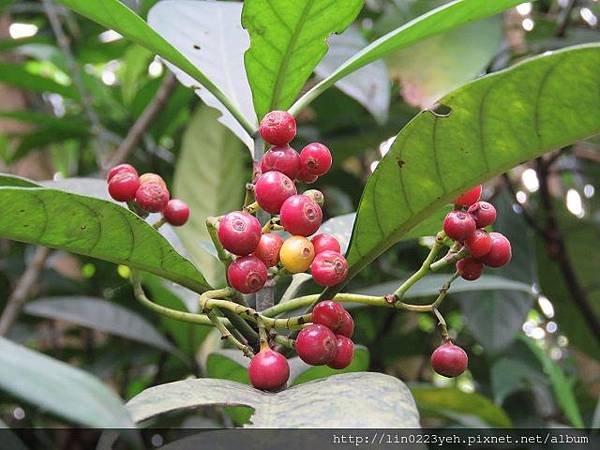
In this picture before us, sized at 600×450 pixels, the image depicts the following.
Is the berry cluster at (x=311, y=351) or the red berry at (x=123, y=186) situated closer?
the berry cluster at (x=311, y=351)

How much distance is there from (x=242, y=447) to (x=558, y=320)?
1.47 metres

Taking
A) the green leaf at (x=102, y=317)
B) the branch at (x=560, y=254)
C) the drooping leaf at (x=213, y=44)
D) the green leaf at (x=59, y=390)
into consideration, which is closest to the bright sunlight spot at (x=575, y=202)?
the branch at (x=560, y=254)

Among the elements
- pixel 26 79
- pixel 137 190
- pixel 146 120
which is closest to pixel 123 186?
pixel 137 190

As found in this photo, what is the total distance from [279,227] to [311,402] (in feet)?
0.68

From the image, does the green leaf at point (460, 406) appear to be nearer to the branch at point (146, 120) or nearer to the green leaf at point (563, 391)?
the green leaf at point (563, 391)

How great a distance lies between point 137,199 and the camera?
0.78m

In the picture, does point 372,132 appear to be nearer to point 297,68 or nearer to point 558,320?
point 558,320

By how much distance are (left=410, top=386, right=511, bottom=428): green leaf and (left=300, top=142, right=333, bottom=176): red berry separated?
692 mm

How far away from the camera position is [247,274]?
633mm

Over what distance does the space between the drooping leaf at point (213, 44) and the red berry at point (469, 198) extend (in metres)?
0.25

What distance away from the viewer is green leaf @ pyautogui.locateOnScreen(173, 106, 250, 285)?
140 cm

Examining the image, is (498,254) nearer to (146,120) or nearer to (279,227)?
(279,227)

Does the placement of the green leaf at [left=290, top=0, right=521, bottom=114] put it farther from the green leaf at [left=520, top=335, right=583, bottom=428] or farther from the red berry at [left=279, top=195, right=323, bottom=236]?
the green leaf at [left=520, top=335, right=583, bottom=428]

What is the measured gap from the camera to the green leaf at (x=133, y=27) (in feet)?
2.49
